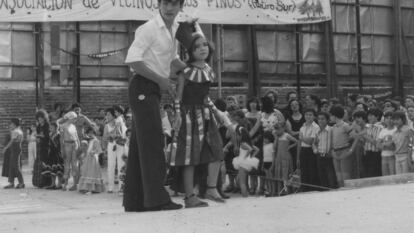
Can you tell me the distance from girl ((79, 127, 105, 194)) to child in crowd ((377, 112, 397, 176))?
210 inches

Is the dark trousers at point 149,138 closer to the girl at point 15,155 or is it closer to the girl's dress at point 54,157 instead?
the girl's dress at point 54,157

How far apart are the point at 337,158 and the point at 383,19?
13581 millimetres

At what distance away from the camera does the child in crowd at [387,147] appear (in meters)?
11.2

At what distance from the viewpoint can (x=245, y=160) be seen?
1192cm

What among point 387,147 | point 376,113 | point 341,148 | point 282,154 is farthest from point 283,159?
point 376,113

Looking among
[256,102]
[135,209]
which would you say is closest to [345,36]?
[256,102]

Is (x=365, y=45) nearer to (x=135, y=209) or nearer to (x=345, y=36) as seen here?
(x=345, y=36)

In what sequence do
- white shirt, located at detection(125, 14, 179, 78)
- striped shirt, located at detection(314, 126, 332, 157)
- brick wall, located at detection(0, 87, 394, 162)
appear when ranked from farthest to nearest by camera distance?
1. brick wall, located at detection(0, 87, 394, 162)
2. striped shirt, located at detection(314, 126, 332, 157)
3. white shirt, located at detection(125, 14, 179, 78)

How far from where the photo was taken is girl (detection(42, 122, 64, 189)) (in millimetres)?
14789

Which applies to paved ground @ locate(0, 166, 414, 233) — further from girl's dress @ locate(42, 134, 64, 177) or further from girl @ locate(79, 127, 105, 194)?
girl's dress @ locate(42, 134, 64, 177)

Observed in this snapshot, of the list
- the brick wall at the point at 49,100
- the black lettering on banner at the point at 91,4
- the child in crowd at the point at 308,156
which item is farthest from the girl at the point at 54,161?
the child in crowd at the point at 308,156

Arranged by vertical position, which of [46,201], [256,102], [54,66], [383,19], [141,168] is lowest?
[46,201]

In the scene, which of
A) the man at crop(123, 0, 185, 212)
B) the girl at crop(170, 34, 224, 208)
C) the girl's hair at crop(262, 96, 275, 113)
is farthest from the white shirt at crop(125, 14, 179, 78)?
the girl's hair at crop(262, 96, 275, 113)

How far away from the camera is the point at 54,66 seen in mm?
19469
